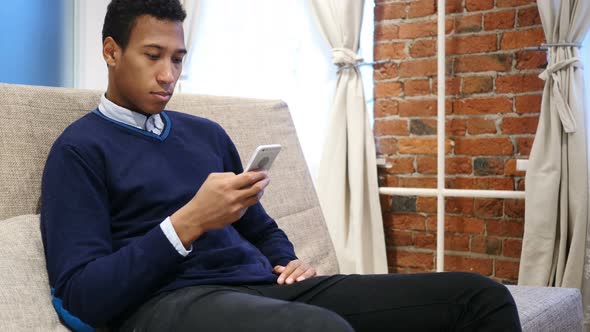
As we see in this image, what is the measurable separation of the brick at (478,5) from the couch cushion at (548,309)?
4.26 ft

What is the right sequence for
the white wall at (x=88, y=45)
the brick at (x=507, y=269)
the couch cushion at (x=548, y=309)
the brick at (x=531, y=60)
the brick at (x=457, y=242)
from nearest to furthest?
the couch cushion at (x=548, y=309)
the brick at (x=531, y=60)
the brick at (x=507, y=269)
the brick at (x=457, y=242)
the white wall at (x=88, y=45)

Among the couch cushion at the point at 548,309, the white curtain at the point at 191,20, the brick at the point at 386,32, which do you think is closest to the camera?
the couch cushion at the point at 548,309

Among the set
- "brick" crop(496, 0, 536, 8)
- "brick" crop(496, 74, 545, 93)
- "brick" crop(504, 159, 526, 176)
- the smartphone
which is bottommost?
"brick" crop(504, 159, 526, 176)

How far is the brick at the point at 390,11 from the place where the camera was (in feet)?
9.46

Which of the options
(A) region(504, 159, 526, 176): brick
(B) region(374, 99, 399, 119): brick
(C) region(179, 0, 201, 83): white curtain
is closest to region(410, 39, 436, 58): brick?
(B) region(374, 99, 399, 119): brick

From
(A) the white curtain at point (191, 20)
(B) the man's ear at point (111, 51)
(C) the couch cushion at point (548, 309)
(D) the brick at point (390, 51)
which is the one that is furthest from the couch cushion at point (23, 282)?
(A) the white curtain at point (191, 20)

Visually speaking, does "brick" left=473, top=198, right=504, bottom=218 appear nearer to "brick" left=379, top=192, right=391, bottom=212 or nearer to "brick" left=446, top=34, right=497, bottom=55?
"brick" left=379, top=192, right=391, bottom=212

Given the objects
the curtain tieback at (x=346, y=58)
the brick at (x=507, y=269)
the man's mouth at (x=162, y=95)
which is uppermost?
the curtain tieback at (x=346, y=58)

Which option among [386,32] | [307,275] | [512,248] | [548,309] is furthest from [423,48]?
[307,275]

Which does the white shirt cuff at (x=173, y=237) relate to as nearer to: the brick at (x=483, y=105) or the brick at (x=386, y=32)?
the brick at (x=483, y=105)

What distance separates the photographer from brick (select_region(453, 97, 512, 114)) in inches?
105

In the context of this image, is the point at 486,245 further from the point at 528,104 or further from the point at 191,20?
the point at 191,20

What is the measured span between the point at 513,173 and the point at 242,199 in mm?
1736

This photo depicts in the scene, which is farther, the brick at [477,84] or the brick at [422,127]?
the brick at [422,127]
